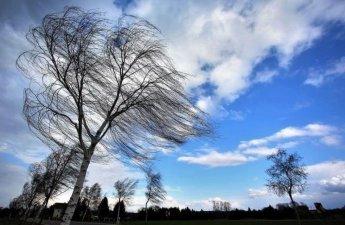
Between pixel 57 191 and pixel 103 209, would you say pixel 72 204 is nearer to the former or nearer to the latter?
pixel 57 191

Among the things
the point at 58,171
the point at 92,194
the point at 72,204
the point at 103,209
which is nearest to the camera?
the point at 72,204

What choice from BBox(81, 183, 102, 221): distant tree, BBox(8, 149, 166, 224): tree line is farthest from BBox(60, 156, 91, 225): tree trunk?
BBox(81, 183, 102, 221): distant tree

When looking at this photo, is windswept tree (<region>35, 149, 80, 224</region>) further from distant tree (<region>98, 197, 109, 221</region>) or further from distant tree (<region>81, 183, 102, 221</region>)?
distant tree (<region>98, 197, 109, 221</region>)

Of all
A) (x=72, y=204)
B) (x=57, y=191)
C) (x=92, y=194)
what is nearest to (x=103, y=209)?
(x=92, y=194)

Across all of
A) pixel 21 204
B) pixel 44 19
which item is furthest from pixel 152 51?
pixel 21 204

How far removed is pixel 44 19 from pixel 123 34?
226 cm

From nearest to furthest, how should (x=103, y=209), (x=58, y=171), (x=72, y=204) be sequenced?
(x=72, y=204) < (x=58, y=171) < (x=103, y=209)

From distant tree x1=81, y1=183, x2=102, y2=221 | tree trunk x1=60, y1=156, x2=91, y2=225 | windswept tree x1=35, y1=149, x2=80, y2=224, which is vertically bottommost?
tree trunk x1=60, y1=156, x2=91, y2=225

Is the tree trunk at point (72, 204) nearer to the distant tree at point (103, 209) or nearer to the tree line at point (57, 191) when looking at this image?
the tree line at point (57, 191)

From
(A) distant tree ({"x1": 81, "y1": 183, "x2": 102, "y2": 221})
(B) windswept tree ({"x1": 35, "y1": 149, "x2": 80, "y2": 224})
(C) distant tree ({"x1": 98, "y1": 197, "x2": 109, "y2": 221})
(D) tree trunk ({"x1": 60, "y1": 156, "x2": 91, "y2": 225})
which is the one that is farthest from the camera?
(C) distant tree ({"x1": 98, "y1": 197, "x2": 109, "y2": 221})

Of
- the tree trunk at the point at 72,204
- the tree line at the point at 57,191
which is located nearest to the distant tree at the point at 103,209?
the tree line at the point at 57,191

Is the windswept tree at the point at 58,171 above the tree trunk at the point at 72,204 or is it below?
above

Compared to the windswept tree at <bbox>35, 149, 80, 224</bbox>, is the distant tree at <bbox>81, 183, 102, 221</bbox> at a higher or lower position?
higher

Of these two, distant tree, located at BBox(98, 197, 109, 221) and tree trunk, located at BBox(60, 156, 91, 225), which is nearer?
tree trunk, located at BBox(60, 156, 91, 225)
